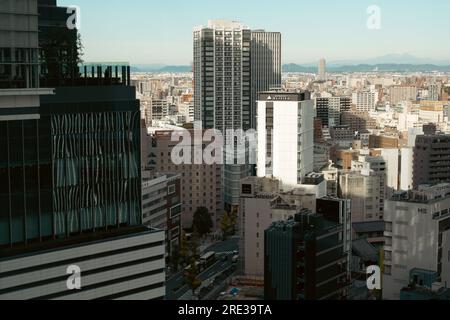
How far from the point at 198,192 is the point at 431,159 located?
4089mm

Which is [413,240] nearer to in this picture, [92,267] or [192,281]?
[192,281]

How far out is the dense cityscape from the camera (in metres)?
3.74

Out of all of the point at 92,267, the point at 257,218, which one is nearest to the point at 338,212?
the point at 257,218

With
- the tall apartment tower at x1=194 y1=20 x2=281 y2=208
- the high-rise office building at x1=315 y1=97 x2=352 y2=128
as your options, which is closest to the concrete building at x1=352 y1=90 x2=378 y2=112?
the high-rise office building at x1=315 y1=97 x2=352 y2=128

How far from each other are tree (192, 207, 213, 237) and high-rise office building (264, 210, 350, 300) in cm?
451

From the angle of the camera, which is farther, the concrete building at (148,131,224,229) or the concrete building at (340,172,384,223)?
the concrete building at (148,131,224,229)

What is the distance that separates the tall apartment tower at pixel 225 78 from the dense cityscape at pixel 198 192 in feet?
0.10

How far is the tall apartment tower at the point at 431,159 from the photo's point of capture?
37.9ft

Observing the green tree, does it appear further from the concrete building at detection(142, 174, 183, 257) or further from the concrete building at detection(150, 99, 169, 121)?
the concrete building at detection(150, 99, 169, 121)

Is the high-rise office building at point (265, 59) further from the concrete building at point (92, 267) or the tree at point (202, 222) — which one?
the concrete building at point (92, 267)

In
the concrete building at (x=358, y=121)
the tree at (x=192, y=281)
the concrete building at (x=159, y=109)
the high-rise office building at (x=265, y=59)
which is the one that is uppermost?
the high-rise office building at (x=265, y=59)

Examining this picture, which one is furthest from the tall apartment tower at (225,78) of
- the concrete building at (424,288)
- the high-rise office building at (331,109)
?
the high-rise office building at (331,109)

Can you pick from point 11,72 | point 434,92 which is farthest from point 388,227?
point 434,92

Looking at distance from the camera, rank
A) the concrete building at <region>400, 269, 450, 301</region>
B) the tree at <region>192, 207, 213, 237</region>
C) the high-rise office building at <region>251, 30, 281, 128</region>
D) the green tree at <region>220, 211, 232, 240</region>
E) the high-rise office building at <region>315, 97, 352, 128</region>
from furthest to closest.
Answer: the high-rise office building at <region>315, 97, 352, 128</region>, the high-rise office building at <region>251, 30, 281, 128</region>, the tree at <region>192, 207, 213, 237</region>, the green tree at <region>220, 211, 232, 240</region>, the concrete building at <region>400, 269, 450, 301</region>
